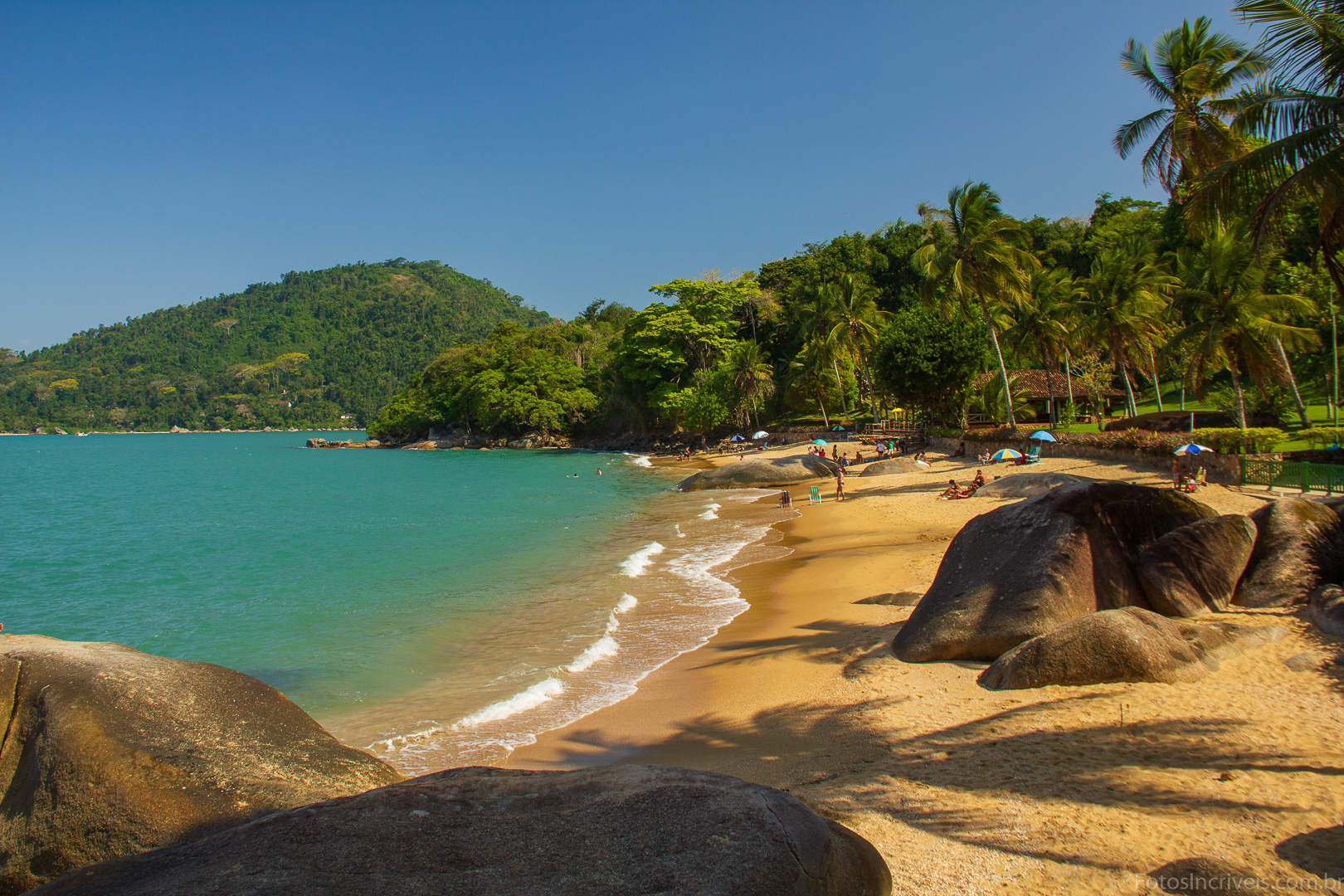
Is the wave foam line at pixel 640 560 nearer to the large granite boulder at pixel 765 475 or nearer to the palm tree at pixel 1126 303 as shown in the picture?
the large granite boulder at pixel 765 475

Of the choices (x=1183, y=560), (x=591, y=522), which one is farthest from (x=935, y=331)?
(x=1183, y=560)

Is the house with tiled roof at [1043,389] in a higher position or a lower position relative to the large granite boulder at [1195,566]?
Answer: higher

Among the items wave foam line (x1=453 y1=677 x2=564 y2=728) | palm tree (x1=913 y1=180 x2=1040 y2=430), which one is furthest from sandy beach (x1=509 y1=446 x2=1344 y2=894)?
palm tree (x1=913 y1=180 x2=1040 y2=430)

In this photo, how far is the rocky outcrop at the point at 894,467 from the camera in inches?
1249

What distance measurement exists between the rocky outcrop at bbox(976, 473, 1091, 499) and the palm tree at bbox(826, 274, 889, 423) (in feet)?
86.0

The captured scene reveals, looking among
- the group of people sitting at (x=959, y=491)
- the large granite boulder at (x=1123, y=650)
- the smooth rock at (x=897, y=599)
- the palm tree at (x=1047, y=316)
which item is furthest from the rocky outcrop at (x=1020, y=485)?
the palm tree at (x=1047, y=316)

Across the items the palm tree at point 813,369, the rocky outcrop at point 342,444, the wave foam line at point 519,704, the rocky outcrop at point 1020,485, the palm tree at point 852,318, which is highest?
the palm tree at point 852,318

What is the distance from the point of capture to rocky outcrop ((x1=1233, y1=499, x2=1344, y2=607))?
805 cm

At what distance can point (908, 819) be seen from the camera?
498cm

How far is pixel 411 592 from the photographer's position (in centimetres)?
1667

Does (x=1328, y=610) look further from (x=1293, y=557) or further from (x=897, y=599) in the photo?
(x=897, y=599)

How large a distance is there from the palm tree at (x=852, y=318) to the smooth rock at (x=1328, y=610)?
41113 mm

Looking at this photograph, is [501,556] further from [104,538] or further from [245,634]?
[104,538]

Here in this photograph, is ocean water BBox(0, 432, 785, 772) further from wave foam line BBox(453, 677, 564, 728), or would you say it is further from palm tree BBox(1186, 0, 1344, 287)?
palm tree BBox(1186, 0, 1344, 287)
